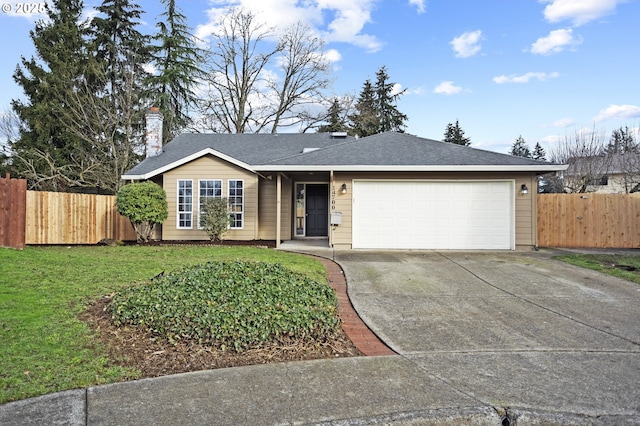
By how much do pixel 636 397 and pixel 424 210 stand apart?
8.97 meters

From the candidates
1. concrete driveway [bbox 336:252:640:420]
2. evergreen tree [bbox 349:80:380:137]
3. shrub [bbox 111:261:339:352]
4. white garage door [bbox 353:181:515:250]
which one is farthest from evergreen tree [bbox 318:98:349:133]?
shrub [bbox 111:261:339:352]

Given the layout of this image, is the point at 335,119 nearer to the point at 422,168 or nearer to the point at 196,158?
the point at 196,158

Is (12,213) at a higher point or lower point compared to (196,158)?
lower

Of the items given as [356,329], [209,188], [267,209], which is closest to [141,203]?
[209,188]

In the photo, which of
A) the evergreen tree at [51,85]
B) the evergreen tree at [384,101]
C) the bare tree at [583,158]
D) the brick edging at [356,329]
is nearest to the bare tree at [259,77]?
the evergreen tree at [384,101]

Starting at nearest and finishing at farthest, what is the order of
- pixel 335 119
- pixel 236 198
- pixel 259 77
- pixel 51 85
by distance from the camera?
pixel 236 198, pixel 51 85, pixel 259 77, pixel 335 119

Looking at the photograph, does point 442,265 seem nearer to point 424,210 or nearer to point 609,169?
point 424,210

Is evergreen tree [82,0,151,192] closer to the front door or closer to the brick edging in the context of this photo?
the front door

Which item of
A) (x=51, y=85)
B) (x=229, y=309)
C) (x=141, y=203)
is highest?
(x=51, y=85)

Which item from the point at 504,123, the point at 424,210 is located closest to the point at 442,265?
the point at 424,210

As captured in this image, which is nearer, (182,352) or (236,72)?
(182,352)

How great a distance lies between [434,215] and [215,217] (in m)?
6.76

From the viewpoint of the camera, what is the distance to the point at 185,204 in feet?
44.3

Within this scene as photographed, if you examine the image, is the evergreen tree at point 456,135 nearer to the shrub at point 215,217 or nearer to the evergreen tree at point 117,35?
the evergreen tree at point 117,35
